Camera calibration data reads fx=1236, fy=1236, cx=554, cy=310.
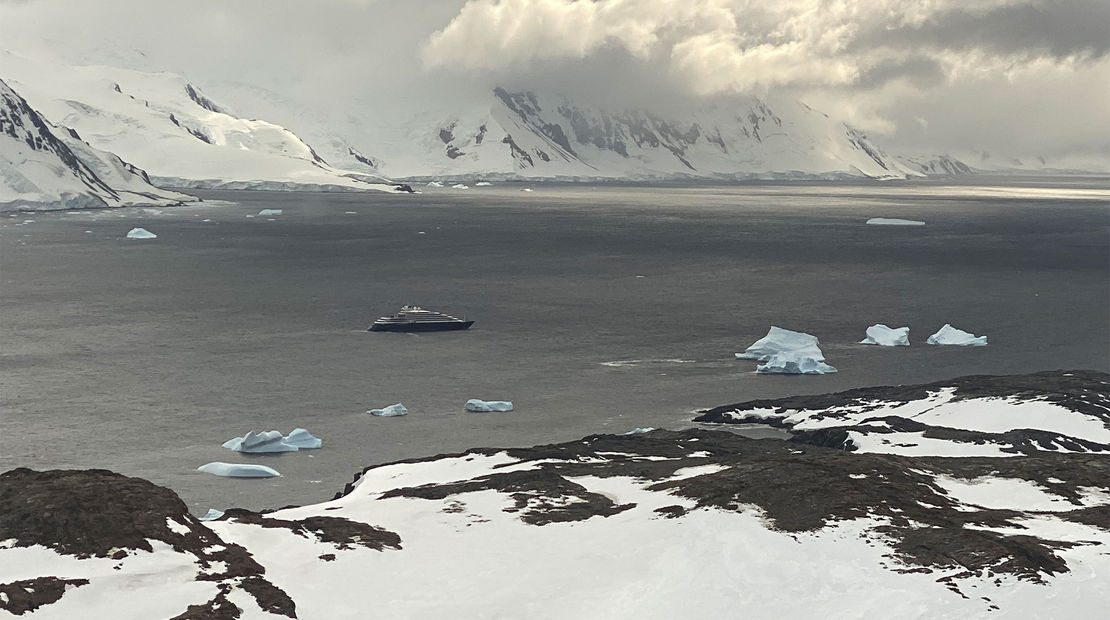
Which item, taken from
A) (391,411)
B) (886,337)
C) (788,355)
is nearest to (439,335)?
(788,355)

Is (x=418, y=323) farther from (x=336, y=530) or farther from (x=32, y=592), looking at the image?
(x=32, y=592)

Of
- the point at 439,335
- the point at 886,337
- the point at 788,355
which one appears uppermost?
the point at 788,355

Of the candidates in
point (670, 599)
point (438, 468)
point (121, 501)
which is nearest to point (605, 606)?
point (670, 599)

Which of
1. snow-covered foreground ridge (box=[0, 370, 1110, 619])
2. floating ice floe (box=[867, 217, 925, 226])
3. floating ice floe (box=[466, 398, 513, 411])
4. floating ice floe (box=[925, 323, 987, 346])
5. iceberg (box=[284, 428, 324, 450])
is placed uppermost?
snow-covered foreground ridge (box=[0, 370, 1110, 619])

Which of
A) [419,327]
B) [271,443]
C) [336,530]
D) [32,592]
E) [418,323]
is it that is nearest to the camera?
[32,592]

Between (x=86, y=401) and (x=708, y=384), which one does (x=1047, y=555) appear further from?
(x=86, y=401)

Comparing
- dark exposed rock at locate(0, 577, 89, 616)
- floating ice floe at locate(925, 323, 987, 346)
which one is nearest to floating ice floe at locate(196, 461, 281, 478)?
dark exposed rock at locate(0, 577, 89, 616)

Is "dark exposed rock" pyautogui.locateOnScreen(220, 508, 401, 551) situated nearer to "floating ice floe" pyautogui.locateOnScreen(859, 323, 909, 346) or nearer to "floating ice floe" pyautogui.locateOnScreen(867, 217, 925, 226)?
"floating ice floe" pyautogui.locateOnScreen(859, 323, 909, 346)
